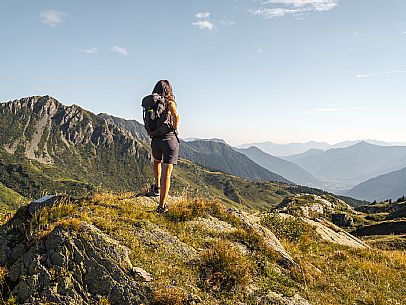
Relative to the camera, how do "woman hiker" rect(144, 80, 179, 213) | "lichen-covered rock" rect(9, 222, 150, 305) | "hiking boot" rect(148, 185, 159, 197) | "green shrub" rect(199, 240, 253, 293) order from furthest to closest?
"hiking boot" rect(148, 185, 159, 197) → "woman hiker" rect(144, 80, 179, 213) → "green shrub" rect(199, 240, 253, 293) → "lichen-covered rock" rect(9, 222, 150, 305)

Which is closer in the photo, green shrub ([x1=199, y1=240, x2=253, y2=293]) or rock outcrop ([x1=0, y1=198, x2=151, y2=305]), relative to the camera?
rock outcrop ([x1=0, y1=198, x2=151, y2=305])

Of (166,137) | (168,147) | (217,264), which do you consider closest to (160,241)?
(217,264)

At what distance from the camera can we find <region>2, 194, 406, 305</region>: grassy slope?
773 centimetres

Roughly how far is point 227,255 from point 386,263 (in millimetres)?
8862

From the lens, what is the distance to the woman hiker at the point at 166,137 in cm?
1059

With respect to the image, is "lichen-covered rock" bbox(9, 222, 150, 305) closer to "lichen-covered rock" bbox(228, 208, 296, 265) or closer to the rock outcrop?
the rock outcrop

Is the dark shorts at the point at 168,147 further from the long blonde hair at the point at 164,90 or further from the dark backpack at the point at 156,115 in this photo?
the long blonde hair at the point at 164,90

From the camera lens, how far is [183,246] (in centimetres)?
905

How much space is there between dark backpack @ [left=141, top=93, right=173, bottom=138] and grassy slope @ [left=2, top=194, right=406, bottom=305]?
265cm

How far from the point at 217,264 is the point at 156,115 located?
5.05 m

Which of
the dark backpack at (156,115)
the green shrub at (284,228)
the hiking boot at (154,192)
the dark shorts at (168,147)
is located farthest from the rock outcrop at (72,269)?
the green shrub at (284,228)

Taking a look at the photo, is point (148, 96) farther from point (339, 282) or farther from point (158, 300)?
point (339, 282)

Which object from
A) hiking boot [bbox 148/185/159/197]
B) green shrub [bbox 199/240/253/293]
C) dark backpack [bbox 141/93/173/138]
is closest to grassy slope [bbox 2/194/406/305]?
green shrub [bbox 199/240/253/293]

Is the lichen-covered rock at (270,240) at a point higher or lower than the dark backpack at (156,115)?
lower
